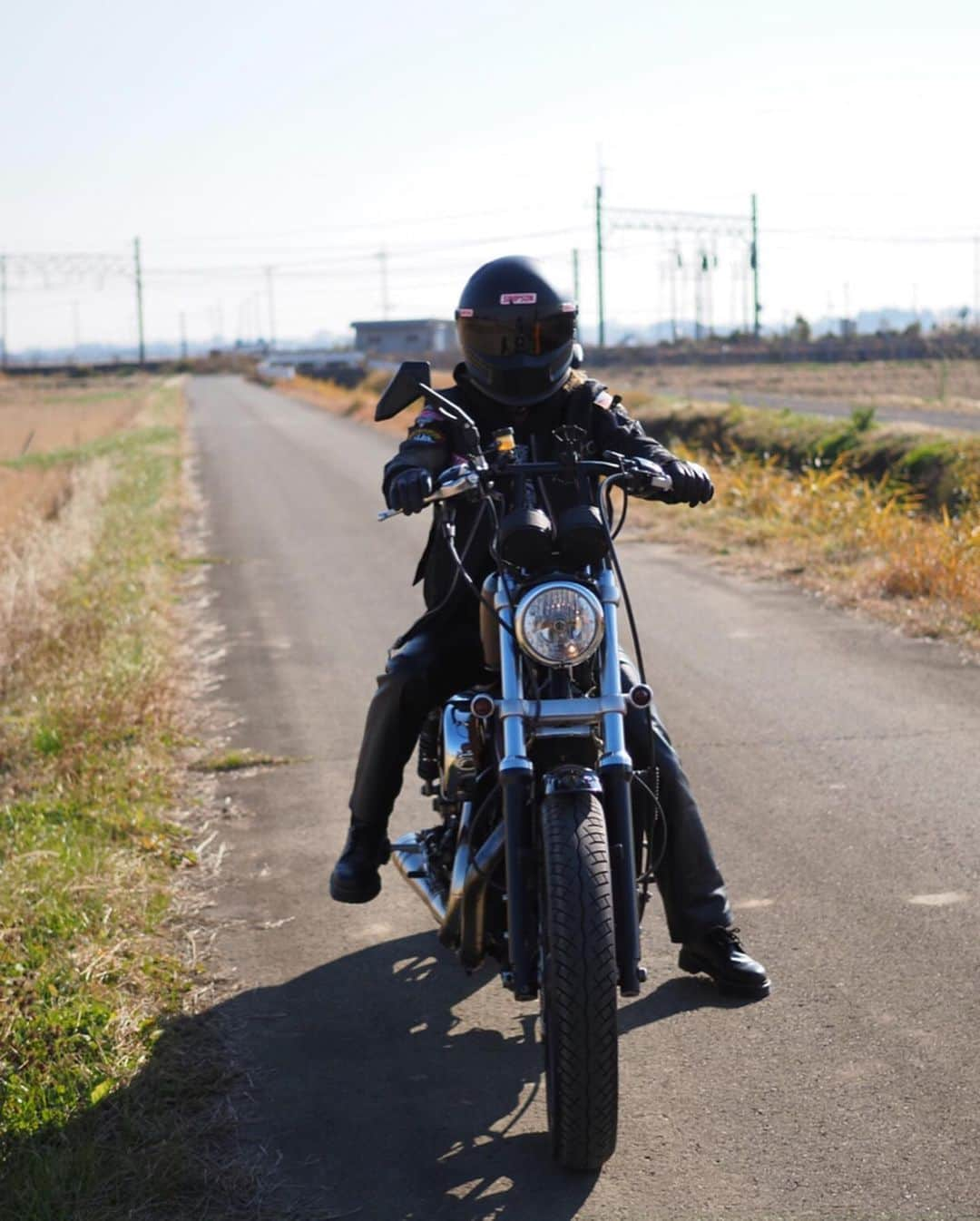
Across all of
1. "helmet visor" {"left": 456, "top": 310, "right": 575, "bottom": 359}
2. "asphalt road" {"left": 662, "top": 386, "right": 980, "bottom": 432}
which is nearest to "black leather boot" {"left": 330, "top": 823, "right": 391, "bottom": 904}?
"helmet visor" {"left": 456, "top": 310, "right": 575, "bottom": 359}

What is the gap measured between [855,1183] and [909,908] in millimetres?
1774

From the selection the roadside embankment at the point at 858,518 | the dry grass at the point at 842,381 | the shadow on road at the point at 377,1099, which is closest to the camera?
the shadow on road at the point at 377,1099

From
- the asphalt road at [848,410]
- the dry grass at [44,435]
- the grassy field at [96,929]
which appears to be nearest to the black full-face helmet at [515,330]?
the grassy field at [96,929]

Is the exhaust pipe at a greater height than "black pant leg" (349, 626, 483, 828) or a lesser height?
lesser

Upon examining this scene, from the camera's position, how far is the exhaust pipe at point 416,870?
438cm

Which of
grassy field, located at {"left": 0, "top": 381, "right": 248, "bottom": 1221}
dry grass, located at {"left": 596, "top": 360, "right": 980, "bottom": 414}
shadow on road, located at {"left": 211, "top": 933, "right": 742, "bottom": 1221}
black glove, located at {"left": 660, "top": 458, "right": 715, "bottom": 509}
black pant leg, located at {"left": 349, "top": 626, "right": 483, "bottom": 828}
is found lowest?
shadow on road, located at {"left": 211, "top": 933, "right": 742, "bottom": 1221}

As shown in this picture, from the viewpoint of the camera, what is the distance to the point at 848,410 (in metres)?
31.7

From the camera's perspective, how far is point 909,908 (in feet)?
16.6

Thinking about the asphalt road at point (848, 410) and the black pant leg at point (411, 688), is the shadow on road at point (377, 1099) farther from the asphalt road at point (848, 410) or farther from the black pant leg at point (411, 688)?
the asphalt road at point (848, 410)

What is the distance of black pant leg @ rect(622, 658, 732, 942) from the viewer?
405 centimetres

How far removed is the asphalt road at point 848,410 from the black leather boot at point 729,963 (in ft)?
60.8

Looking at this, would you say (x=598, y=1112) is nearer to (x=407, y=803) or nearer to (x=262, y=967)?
(x=262, y=967)

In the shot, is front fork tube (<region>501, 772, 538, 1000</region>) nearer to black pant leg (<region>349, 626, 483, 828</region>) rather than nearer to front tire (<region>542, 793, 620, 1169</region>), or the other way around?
front tire (<region>542, 793, 620, 1169</region>)

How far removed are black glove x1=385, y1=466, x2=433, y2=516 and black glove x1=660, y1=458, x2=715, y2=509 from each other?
2.11 ft
